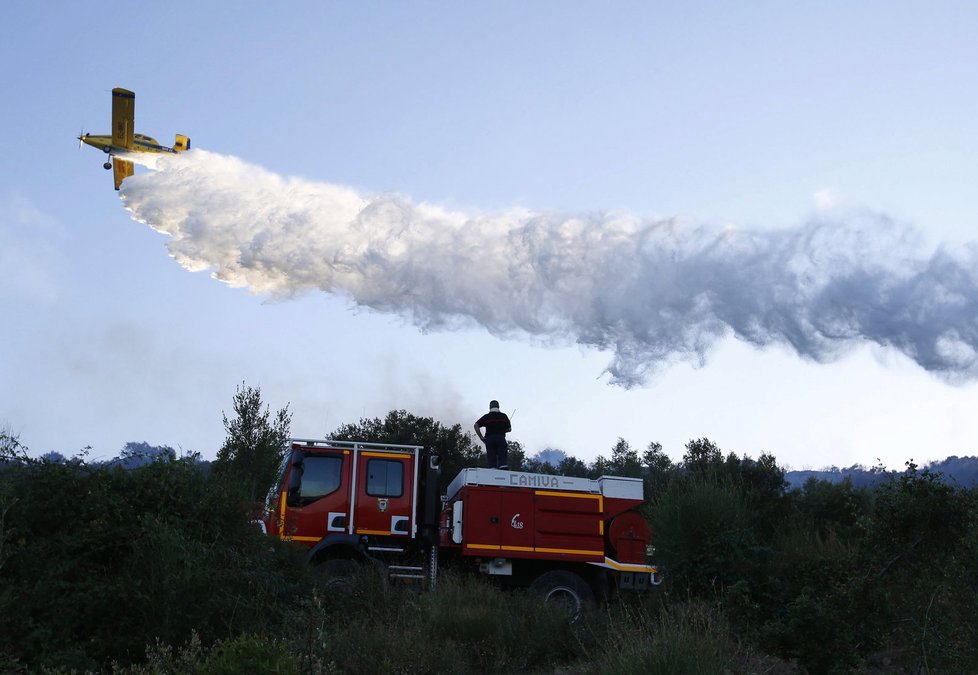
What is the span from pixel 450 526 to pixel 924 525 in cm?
817

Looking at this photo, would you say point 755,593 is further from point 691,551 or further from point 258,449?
point 258,449

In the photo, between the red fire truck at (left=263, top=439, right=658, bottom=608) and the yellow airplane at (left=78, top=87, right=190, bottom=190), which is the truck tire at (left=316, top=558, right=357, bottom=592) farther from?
the yellow airplane at (left=78, top=87, right=190, bottom=190)

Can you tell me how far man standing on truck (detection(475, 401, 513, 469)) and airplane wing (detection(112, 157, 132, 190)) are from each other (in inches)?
929

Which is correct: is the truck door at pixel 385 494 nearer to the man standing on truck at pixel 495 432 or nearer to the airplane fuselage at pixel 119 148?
the man standing on truck at pixel 495 432

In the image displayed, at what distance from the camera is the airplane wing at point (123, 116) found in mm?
33250

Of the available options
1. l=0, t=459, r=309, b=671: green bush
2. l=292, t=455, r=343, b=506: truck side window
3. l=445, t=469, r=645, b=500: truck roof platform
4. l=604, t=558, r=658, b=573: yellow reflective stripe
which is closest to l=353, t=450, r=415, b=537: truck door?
l=292, t=455, r=343, b=506: truck side window

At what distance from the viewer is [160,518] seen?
11.2m

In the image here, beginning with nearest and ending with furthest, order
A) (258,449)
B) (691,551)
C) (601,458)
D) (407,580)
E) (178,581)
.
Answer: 1. (178,581)
2. (691,551)
3. (407,580)
4. (258,449)
5. (601,458)

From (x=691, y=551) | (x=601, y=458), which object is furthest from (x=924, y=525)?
(x=601, y=458)

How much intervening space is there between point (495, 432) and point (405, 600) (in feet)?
17.3

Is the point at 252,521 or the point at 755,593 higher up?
the point at 252,521

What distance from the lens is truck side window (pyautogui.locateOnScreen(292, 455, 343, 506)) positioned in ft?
53.7

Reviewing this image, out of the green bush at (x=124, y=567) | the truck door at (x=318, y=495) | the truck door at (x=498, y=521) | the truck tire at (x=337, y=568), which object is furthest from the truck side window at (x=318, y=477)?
the green bush at (x=124, y=567)

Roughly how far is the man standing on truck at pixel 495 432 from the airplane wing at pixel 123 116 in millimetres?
21610
